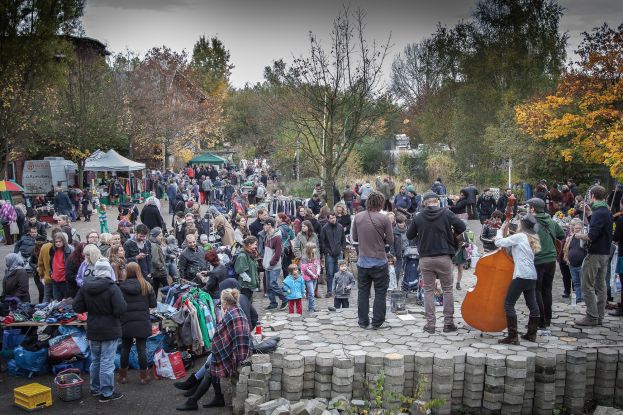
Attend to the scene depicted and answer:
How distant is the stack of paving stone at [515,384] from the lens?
6359 millimetres

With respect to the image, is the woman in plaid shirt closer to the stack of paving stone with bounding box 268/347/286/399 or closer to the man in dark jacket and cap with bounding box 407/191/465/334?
the stack of paving stone with bounding box 268/347/286/399

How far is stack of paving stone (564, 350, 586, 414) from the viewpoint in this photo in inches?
258

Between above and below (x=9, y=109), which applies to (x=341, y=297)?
below

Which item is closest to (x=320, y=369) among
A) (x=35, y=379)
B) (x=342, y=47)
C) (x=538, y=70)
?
(x=35, y=379)

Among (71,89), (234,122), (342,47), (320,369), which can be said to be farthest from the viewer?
(234,122)

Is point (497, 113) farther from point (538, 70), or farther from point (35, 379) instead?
point (35, 379)

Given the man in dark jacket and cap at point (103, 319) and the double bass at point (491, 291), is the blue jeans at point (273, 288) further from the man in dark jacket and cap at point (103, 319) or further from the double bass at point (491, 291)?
the double bass at point (491, 291)

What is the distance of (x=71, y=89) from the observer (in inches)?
1041

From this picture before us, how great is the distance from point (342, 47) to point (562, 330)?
10.4 m

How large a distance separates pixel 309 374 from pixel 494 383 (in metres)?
2.10

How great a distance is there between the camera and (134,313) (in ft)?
23.6

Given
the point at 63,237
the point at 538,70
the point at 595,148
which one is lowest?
the point at 63,237

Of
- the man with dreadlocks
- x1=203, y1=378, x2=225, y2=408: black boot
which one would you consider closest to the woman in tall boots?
the man with dreadlocks

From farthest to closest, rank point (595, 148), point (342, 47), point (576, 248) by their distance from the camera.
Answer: point (595, 148) → point (342, 47) → point (576, 248)
